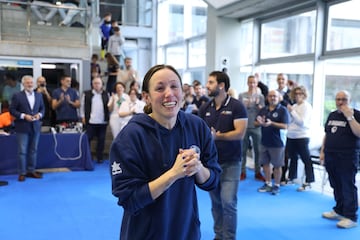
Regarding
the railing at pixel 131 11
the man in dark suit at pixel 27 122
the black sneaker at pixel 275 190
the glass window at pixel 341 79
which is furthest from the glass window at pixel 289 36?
the railing at pixel 131 11

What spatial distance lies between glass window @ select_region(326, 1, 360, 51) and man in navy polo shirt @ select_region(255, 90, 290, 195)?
1.66 meters

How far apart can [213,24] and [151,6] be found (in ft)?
18.3

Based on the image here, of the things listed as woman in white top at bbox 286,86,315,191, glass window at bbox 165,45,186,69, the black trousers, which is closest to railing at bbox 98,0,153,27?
glass window at bbox 165,45,186,69

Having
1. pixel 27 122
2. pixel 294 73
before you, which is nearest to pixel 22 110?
pixel 27 122

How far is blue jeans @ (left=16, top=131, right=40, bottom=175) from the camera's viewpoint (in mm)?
5684

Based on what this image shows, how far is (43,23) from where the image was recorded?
846 centimetres

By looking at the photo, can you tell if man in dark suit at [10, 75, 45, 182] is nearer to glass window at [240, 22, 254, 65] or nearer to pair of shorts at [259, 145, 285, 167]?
pair of shorts at [259, 145, 285, 167]

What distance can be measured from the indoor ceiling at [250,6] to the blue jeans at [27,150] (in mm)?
4575

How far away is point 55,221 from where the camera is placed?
3967 millimetres

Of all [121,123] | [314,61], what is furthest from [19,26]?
[314,61]

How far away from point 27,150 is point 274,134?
→ 12.8 feet

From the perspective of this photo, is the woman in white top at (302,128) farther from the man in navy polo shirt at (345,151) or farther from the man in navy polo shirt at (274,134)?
the man in navy polo shirt at (345,151)

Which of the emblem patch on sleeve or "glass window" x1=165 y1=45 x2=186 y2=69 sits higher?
"glass window" x1=165 y1=45 x2=186 y2=69

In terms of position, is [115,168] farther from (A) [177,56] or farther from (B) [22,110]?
(A) [177,56]
